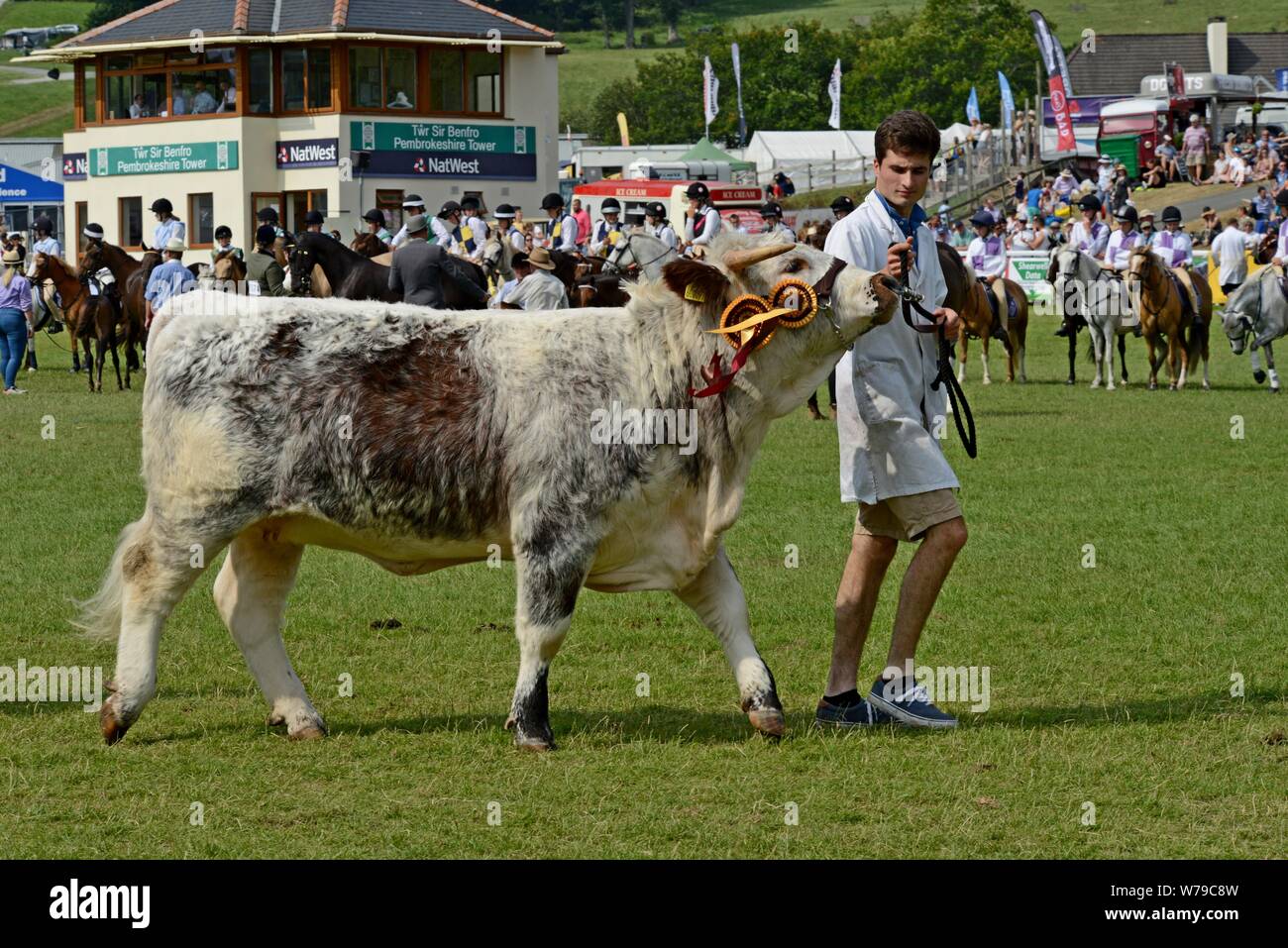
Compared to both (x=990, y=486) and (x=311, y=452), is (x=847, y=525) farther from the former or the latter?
(x=311, y=452)

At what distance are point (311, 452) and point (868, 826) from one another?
8.76 feet

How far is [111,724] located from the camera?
24.6 ft

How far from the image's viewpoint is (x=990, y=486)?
15625 mm

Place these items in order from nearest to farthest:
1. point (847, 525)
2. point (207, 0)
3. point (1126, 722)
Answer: point (1126, 722) < point (847, 525) < point (207, 0)

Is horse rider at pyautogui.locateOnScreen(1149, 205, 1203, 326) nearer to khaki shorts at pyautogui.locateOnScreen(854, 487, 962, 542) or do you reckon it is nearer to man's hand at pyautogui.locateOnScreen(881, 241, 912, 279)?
khaki shorts at pyautogui.locateOnScreen(854, 487, 962, 542)

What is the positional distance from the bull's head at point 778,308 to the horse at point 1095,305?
63.1ft

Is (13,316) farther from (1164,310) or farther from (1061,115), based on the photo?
(1061,115)

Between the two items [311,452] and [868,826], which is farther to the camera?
[311,452]

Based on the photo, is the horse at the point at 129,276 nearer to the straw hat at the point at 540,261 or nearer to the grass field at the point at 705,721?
the straw hat at the point at 540,261

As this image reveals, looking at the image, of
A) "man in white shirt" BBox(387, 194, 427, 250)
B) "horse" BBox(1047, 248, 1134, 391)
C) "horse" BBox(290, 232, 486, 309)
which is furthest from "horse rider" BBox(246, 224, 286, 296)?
"horse" BBox(1047, 248, 1134, 391)

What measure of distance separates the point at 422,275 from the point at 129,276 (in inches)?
392

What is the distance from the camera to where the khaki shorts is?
766cm

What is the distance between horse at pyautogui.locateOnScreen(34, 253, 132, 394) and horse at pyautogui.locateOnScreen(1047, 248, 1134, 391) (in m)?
14.0

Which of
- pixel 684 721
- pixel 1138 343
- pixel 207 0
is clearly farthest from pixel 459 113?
pixel 684 721
